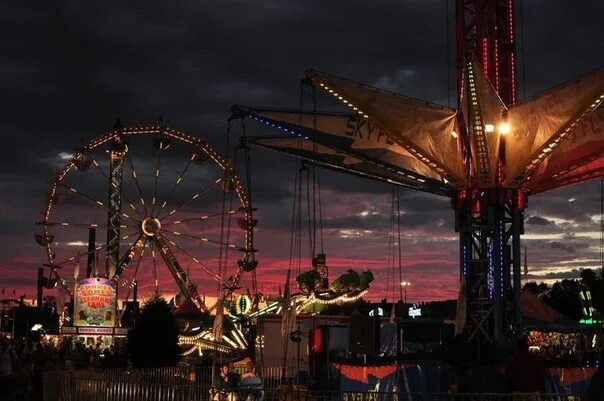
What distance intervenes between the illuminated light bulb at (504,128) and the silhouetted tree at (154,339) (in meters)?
11.1

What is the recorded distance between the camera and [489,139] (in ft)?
90.5

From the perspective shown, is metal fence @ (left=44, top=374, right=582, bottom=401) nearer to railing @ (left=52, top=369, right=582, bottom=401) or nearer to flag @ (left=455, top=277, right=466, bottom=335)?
railing @ (left=52, top=369, right=582, bottom=401)

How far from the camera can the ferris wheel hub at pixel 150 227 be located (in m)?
48.9

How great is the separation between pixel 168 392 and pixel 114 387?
1501 millimetres

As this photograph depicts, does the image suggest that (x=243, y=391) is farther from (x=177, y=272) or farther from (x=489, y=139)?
(x=177, y=272)

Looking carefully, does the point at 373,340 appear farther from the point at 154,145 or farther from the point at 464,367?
the point at 154,145

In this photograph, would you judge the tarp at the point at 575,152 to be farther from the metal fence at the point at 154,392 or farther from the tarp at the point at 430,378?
the metal fence at the point at 154,392

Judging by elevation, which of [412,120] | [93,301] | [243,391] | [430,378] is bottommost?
[243,391]

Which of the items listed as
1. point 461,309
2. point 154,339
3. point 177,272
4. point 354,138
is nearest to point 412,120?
point 354,138

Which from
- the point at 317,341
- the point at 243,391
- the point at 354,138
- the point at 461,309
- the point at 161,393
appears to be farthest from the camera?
the point at 354,138

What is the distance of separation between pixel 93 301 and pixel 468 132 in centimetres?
2852

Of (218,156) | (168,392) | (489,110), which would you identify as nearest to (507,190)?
(489,110)

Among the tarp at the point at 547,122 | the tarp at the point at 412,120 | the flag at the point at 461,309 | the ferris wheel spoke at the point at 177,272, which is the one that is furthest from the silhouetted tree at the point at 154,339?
the ferris wheel spoke at the point at 177,272

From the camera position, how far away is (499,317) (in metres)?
26.1
